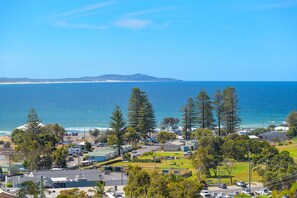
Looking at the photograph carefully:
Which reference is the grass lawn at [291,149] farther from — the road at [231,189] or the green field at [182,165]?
the road at [231,189]

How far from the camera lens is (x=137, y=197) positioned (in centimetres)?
1845

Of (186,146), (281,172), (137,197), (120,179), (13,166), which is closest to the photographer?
(137,197)

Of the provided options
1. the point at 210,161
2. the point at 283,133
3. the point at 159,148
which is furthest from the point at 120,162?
the point at 283,133

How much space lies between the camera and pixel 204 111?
4697cm

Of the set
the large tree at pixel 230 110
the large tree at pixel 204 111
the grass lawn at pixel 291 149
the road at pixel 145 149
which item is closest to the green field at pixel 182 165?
the grass lawn at pixel 291 149

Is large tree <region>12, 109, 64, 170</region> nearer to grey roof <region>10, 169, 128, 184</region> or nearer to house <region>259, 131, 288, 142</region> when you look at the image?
grey roof <region>10, 169, 128, 184</region>

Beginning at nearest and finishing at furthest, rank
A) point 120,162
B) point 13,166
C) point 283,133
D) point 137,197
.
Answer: point 137,197 < point 13,166 < point 120,162 < point 283,133

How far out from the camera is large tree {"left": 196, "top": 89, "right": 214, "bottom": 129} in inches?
1847

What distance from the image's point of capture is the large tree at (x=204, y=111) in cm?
4691

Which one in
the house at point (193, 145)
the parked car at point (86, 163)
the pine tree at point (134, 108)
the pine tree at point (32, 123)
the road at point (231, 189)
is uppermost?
the pine tree at point (134, 108)

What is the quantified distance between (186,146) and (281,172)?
1695cm

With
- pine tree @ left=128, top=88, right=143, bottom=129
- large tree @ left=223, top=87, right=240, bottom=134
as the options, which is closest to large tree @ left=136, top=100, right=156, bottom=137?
pine tree @ left=128, top=88, right=143, bottom=129

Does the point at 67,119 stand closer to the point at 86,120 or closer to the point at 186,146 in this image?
the point at 86,120

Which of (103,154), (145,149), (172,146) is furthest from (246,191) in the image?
(145,149)
